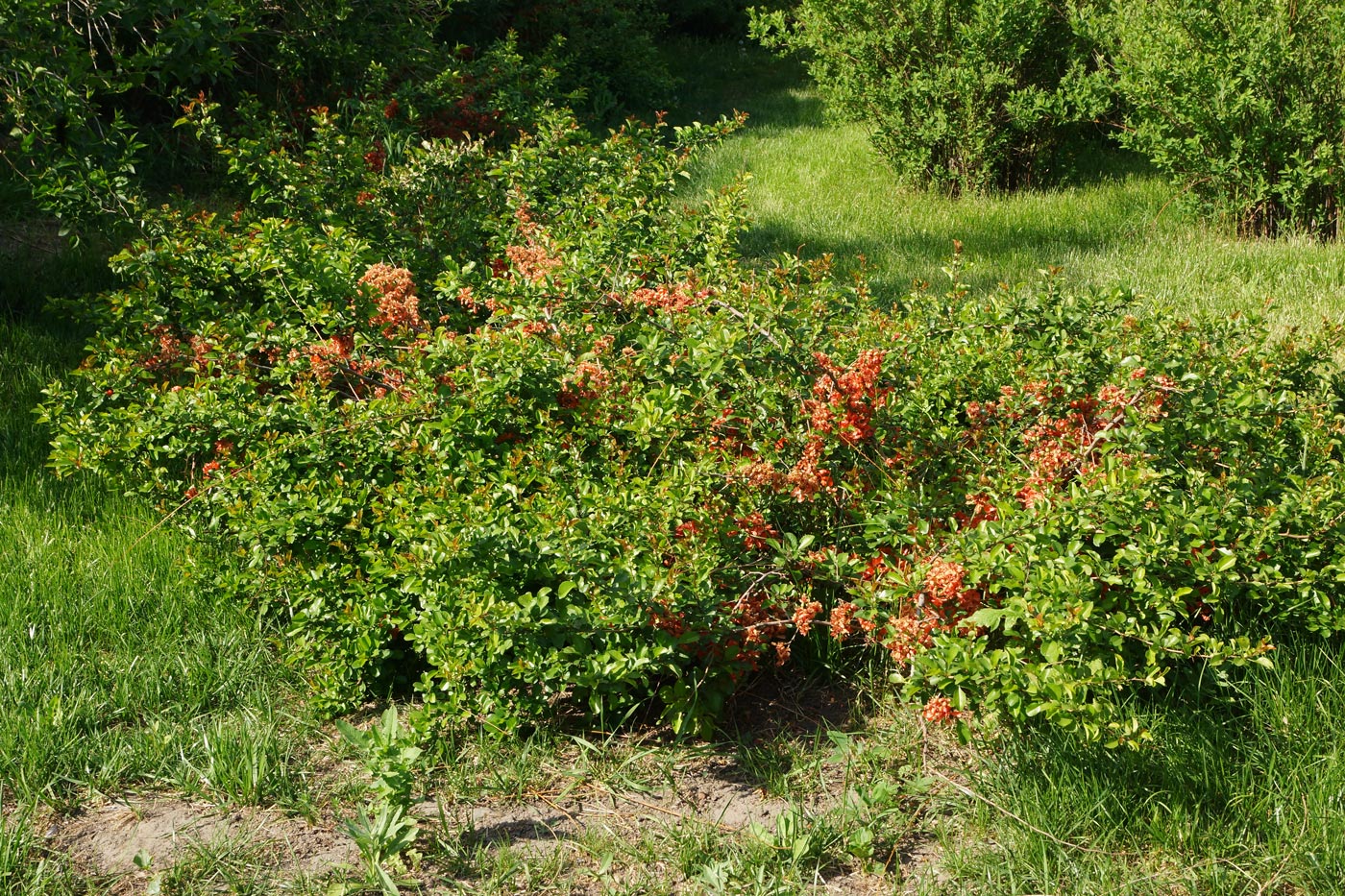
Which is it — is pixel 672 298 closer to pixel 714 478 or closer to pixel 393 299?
pixel 714 478

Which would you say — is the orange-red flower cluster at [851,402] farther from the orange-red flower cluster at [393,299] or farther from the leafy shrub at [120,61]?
the leafy shrub at [120,61]

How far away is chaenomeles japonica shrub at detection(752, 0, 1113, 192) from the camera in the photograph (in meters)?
7.18

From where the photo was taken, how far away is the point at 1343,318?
485 cm

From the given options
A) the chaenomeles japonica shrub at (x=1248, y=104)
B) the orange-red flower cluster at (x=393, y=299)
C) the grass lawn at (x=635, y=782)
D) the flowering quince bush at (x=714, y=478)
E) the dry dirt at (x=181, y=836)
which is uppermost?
the chaenomeles japonica shrub at (x=1248, y=104)

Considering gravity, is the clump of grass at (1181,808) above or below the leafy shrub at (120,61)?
below

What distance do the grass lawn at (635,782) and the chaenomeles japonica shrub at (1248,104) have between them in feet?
13.4

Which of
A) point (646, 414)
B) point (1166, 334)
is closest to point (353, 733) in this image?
point (646, 414)

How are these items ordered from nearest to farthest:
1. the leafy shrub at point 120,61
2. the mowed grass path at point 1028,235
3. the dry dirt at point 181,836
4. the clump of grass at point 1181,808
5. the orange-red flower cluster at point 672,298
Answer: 1. the clump of grass at point 1181,808
2. the dry dirt at point 181,836
3. the orange-red flower cluster at point 672,298
4. the leafy shrub at point 120,61
5. the mowed grass path at point 1028,235

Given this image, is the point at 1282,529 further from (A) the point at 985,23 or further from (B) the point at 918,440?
(A) the point at 985,23

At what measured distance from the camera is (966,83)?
23.9 feet

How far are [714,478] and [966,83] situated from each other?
5215mm

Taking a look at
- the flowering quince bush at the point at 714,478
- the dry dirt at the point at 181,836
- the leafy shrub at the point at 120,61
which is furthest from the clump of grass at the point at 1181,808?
the leafy shrub at the point at 120,61

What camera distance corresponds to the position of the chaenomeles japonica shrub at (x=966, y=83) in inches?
283

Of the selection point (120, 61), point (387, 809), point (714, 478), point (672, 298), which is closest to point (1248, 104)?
point (672, 298)
